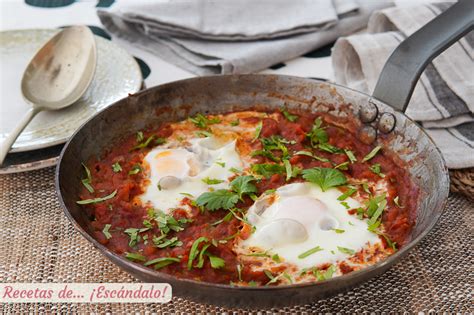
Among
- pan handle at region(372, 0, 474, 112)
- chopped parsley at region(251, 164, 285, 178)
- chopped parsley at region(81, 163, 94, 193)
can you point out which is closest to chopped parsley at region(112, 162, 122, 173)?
chopped parsley at region(81, 163, 94, 193)

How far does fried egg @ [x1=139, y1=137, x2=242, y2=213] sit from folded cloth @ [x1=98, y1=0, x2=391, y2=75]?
3.69 ft

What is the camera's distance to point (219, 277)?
2.10 m

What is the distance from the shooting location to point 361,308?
7.61 ft

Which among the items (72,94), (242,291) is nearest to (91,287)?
(242,291)

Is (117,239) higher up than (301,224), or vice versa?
(301,224)

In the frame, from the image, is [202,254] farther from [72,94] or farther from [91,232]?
[72,94]

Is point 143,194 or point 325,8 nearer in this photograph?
point 143,194

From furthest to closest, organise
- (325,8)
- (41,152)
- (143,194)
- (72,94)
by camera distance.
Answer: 1. (325,8)
2. (72,94)
3. (41,152)
4. (143,194)

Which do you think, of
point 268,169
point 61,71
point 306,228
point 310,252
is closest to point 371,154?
point 268,169

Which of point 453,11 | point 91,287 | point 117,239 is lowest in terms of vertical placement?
point 91,287

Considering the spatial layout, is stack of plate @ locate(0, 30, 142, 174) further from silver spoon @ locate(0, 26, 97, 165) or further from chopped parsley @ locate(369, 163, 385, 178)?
chopped parsley @ locate(369, 163, 385, 178)

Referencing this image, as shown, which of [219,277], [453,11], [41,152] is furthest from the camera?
[41,152]

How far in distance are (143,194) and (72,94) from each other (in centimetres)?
103

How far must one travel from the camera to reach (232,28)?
4.02 metres
